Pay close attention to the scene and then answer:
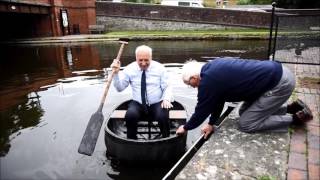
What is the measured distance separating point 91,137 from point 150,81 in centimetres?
132

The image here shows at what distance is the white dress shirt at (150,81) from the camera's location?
213 inches

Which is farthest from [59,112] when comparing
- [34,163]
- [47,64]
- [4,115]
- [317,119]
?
[47,64]

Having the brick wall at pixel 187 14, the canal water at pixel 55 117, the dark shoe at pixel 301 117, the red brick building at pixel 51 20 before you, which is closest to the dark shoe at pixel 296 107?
the dark shoe at pixel 301 117

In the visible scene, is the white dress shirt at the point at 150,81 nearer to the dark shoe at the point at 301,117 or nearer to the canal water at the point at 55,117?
the canal water at the point at 55,117

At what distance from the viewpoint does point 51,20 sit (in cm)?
2905

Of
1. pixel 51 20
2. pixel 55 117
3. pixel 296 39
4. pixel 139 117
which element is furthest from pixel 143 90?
pixel 51 20

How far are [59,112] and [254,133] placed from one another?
5.20 metres

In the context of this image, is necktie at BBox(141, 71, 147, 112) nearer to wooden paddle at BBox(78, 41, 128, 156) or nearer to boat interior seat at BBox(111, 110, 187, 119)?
boat interior seat at BBox(111, 110, 187, 119)

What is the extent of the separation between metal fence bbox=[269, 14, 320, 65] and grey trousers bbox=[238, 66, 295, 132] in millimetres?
4020

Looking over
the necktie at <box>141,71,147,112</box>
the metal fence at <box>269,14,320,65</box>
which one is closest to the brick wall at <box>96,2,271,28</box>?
the metal fence at <box>269,14,320,65</box>

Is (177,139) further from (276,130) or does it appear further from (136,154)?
(276,130)

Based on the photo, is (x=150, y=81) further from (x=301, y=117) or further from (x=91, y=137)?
(x=301, y=117)

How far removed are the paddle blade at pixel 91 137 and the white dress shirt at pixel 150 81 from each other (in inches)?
26.5

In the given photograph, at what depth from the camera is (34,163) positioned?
17.5 feet
